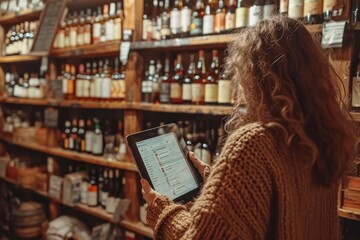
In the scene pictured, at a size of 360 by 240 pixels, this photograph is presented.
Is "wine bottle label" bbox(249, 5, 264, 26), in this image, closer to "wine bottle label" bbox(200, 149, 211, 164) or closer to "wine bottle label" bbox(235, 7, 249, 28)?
"wine bottle label" bbox(235, 7, 249, 28)

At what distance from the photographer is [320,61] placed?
33.1 inches

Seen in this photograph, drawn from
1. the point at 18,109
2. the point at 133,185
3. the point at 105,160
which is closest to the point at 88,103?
the point at 105,160

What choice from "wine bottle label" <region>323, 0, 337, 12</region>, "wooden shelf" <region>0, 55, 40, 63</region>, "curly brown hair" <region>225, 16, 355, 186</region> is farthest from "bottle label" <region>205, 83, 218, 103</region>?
"wooden shelf" <region>0, 55, 40, 63</region>

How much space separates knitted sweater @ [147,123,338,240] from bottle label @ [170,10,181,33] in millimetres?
1319

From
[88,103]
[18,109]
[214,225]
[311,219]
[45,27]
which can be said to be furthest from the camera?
[18,109]

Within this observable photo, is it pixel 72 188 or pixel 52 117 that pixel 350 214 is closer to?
pixel 72 188

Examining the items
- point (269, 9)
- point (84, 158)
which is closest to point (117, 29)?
point (84, 158)

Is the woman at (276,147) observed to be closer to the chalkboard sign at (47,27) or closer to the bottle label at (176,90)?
the bottle label at (176,90)

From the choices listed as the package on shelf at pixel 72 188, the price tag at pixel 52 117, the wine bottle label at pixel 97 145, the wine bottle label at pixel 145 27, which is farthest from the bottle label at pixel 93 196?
the wine bottle label at pixel 145 27

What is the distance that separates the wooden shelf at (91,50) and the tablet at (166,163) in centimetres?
112

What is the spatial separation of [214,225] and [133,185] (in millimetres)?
1482

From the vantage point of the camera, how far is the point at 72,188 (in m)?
2.49

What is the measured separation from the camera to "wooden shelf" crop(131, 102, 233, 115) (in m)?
1.75

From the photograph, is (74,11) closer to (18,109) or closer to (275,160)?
(18,109)
